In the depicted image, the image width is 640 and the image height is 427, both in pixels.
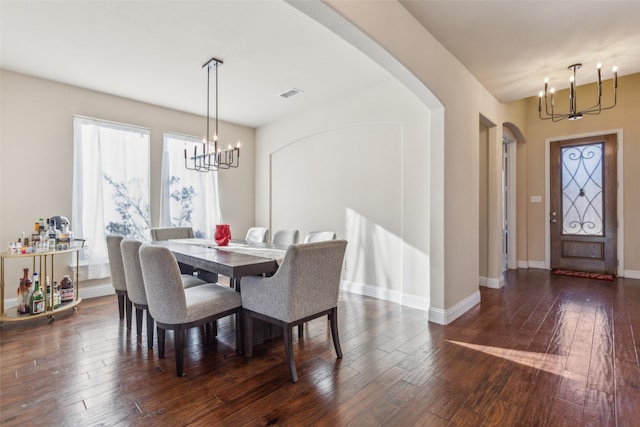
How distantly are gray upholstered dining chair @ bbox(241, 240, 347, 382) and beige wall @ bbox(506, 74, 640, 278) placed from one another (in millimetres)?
4230

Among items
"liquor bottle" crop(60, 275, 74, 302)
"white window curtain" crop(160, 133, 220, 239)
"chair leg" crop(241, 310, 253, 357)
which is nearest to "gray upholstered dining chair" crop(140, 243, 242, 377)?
"chair leg" crop(241, 310, 253, 357)

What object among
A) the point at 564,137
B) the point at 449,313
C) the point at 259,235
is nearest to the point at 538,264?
the point at 564,137

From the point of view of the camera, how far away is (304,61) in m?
3.22

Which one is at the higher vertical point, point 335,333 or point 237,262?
point 237,262

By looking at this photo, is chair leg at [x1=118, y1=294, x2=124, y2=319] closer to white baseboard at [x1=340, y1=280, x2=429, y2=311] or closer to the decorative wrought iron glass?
white baseboard at [x1=340, y1=280, x2=429, y2=311]

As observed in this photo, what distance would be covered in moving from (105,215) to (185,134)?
1.65 m

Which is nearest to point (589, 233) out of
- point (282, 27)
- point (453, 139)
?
point (453, 139)

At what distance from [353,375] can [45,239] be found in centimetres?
340

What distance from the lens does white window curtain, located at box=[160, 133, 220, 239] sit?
4621 mm

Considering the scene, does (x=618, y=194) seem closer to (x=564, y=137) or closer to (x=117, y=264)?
(x=564, y=137)

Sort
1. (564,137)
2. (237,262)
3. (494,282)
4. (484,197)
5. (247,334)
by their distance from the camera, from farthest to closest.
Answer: (564,137)
(484,197)
(494,282)
(247,334)
(237,262)

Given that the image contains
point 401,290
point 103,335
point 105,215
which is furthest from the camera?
point 105,215

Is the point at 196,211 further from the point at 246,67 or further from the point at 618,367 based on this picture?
the point at 618,367

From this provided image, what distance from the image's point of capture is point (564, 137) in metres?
5.34
